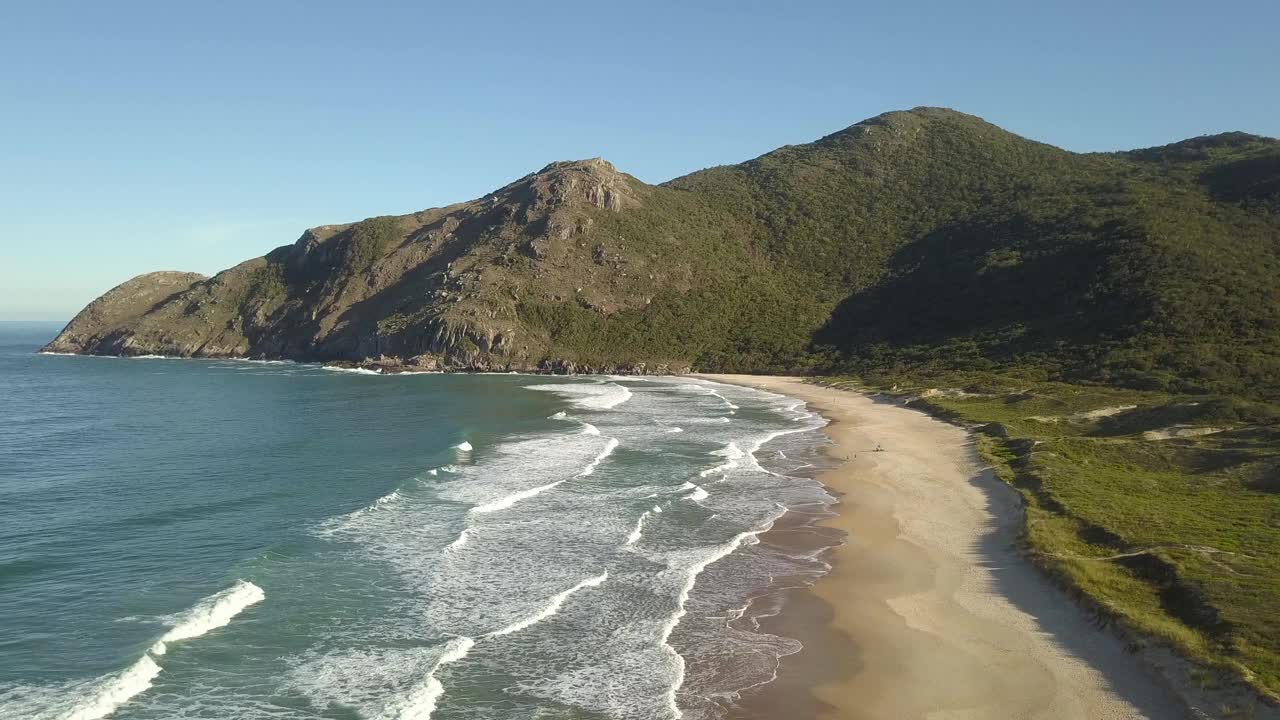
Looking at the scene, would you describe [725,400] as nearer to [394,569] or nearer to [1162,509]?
[1162,509]

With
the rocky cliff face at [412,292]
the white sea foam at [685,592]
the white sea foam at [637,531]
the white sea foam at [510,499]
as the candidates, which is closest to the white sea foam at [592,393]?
the rocky cliff face at [412,292]

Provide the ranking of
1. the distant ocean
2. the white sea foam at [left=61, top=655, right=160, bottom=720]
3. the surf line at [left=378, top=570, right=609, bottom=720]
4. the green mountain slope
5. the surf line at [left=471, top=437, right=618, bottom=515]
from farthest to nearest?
the green mountain slope → the surf line at [left=471, top=437, right=618, bottom=515] → the distant ocean → the surf line at [left=378, top=570, right=609, bottom=720] → the white sea foam at [left=61, top=655, right=160, bottom=720]

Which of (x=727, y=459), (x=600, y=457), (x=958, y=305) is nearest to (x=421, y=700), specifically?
(x=600, y=457)

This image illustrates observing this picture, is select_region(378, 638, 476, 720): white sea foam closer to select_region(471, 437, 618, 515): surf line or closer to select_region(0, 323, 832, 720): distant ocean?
select_region(0, 323, 832, 720): distant ocean

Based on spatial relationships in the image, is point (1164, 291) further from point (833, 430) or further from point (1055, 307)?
point (833, 430)

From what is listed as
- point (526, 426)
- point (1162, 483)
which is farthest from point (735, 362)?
point (1162, 483)

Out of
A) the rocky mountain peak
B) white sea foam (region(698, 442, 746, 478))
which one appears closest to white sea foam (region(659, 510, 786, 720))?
white sea foam (region(698, 442, 746, 478))
